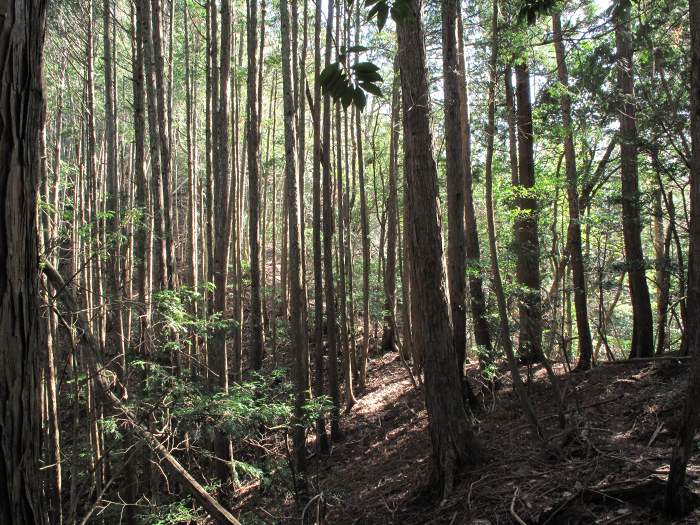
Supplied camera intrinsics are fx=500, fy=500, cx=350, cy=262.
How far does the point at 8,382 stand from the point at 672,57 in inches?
386

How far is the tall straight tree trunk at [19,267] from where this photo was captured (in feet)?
4.71

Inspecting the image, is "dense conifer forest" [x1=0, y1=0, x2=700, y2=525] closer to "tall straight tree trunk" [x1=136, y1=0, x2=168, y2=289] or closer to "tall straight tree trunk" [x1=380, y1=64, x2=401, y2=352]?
"tall straight tree trunk" [x1=136, y1=0, x2=168, y2=289]

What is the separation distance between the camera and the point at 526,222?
31.1 ft

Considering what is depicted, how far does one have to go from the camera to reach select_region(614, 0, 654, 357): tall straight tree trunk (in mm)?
8094

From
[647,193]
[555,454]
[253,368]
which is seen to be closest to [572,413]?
[555,454]

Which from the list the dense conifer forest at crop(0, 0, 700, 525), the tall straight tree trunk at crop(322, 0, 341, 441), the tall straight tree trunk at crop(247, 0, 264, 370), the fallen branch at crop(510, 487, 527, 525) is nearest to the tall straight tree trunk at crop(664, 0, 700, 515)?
the dense conifer forest at crop(0, 0, 700, 525)

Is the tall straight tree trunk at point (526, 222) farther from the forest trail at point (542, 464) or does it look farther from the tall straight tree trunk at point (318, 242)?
the tall straight tree trunk at point (318, 242)

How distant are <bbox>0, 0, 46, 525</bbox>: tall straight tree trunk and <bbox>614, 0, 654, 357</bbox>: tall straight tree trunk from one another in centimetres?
824

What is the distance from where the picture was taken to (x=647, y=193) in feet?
27.5

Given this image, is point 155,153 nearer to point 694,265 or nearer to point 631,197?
point 694,265

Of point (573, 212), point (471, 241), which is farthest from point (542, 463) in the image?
point (573, 212)

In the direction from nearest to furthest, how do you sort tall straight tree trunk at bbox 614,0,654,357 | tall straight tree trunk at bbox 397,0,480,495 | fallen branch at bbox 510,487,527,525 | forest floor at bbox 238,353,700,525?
forest floor at bbox 238,353,700,525, fallen branch at bbox 510,487,527,525, tall straight tree trunk at bbox 397,0,480,495, tall straight tree trunk at bbox 614,0,654,357

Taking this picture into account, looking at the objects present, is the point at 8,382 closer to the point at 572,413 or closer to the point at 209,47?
the point at 572,413

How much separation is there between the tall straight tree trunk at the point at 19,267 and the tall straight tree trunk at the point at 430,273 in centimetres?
396
